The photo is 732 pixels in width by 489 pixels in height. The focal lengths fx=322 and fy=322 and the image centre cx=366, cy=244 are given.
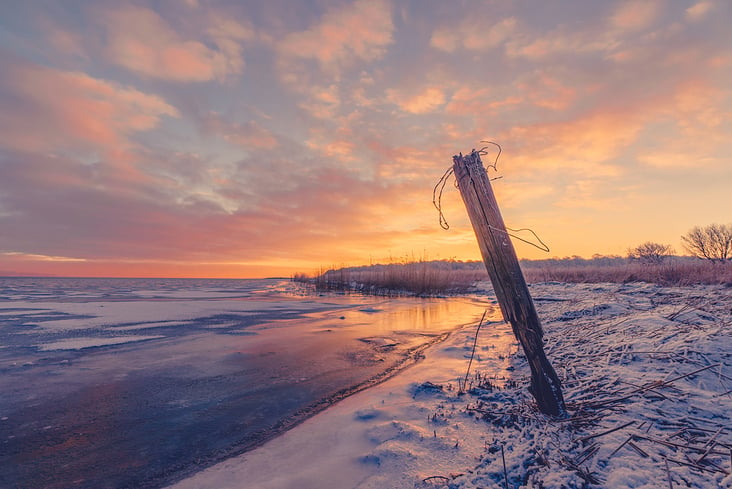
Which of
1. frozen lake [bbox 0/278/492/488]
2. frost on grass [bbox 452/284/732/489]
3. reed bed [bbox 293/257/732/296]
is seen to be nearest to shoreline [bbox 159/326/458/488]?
frozen lake [bbox 0/278/492/488]

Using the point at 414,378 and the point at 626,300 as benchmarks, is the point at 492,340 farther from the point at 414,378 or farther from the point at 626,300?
the point at 626,300

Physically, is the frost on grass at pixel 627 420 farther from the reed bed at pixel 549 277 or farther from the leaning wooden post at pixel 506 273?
the reed bed at pixel 549 277

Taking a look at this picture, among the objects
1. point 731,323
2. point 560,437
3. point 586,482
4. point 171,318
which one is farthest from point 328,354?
point 171,318

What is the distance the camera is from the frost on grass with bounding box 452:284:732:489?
1.94m

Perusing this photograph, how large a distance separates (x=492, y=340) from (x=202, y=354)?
621cm

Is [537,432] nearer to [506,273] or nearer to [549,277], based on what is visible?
[506,273]

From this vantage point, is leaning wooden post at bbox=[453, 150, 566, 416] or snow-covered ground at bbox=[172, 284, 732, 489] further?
leaning wooden post at bbox=[453, 150, 566, 416]

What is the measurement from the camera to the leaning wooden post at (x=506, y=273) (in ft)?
9.78

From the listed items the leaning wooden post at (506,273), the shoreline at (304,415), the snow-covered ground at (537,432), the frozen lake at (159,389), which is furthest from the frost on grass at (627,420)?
the frozen lake at (159,389)

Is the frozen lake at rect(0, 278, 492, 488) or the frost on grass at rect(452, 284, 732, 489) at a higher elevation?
the frost on grass at rect(452, 284, 732, 489)

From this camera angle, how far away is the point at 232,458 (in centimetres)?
284

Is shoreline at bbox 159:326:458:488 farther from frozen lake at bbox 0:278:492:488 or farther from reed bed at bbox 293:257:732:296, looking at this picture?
reed bed at bbox 293:257:732:296

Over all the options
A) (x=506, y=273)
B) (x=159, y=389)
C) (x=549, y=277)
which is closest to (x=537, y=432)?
(x=506, y=273)

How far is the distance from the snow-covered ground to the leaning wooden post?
10.5 inches
